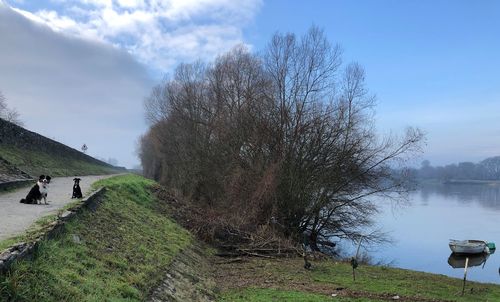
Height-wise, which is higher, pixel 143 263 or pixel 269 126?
pixel 269 126

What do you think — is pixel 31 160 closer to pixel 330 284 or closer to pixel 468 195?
pixel 330 284

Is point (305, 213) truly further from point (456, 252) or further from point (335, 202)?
point (456, 252)

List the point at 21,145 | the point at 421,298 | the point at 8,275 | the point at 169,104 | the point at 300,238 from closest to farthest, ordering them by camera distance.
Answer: the point at 8,275 < the point at 421,298 < the point at 300,238 < the point at 21,145 < the point at 169,104

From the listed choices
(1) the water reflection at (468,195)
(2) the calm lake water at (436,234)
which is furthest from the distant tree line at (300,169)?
(1) the water reflection at (468,195)

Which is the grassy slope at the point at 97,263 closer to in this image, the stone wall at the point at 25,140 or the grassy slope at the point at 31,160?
the grassy slope at the point at 31,160

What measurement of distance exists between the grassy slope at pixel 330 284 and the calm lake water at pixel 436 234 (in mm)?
8996

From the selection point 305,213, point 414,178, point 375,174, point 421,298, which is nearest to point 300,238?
point 305,213

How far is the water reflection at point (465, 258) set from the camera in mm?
27859

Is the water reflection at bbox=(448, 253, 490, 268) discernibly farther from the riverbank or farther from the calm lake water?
the riverbank

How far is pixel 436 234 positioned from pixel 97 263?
111 feet

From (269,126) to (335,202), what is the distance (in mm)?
6270

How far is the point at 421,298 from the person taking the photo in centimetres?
1278

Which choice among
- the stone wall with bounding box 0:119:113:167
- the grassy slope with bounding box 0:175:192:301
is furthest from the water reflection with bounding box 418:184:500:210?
the grassy slope with bounding box 0:175:192:301

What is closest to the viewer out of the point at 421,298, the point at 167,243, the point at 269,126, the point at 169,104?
the point at 421,298
